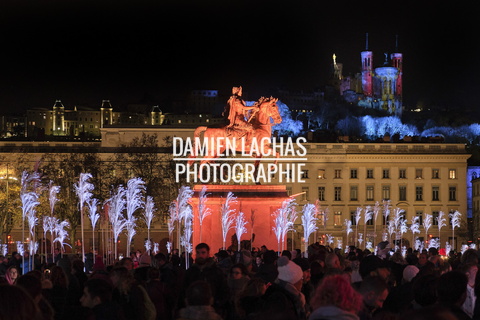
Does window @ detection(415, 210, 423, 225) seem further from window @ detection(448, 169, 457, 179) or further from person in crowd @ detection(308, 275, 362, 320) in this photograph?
person in crowd @ detection(308, 275, 362, 320)

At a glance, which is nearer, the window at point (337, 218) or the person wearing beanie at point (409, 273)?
the person wearing beanie at point (409, 273)

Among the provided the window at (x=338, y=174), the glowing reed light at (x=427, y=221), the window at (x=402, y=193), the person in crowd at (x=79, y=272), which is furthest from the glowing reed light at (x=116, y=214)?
the window at (x=402, y=193)

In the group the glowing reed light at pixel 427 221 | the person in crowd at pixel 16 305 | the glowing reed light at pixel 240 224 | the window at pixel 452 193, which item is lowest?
the glowing reed light at pixel 427 221

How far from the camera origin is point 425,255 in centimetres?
1769

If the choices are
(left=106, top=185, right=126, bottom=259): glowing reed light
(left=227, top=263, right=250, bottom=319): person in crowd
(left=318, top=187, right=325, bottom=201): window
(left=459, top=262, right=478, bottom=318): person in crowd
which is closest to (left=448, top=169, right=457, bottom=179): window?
(left=318, top=187, right=325, bottom=201): window

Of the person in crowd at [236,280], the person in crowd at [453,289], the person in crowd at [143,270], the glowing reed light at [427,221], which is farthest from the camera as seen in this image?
the glowing reed light at [427,221]

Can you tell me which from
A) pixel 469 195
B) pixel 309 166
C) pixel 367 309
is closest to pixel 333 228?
pixel 309 166

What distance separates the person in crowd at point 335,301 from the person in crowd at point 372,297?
2398mm

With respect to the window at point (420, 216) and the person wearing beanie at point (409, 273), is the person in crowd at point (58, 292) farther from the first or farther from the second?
the window at point (420, 216)

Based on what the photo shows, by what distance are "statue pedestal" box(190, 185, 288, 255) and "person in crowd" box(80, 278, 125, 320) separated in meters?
25.9

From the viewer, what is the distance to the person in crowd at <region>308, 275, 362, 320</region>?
8.24m

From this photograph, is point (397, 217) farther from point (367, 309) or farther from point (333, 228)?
point (367, 309)

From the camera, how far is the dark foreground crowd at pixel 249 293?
325 inches

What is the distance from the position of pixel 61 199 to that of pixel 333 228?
2992 cm
